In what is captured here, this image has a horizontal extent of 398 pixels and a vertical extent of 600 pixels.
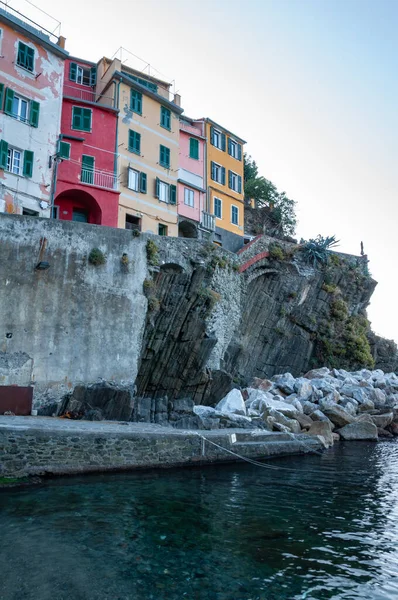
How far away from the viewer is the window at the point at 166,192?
2895cm

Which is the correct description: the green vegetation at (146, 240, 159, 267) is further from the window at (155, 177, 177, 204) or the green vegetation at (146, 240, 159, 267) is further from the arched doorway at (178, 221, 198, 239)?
the arched doorway at (178, 221, 198, 239)

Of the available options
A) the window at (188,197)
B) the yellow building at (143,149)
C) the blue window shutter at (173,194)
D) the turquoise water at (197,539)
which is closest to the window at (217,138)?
the yellow building at (143,149)

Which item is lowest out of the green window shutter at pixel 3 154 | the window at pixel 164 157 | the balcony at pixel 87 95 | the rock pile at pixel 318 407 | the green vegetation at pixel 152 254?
the rock pile at pixel 318 407

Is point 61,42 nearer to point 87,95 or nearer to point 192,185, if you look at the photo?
point 87,95

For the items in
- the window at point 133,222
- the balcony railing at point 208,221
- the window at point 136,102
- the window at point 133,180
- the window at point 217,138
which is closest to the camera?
the window at point 133,222

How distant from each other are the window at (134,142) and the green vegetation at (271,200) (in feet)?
62.2

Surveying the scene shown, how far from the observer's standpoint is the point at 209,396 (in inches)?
870

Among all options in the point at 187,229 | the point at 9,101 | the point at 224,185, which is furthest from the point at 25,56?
the point at 224,185

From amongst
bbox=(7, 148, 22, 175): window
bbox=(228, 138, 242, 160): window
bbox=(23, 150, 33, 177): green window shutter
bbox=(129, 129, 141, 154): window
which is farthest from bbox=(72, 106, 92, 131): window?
bbox=(228, 138, 242, 160): window

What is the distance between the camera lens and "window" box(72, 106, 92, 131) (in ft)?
86.7

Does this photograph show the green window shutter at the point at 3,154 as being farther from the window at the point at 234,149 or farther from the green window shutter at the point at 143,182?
the window at the point at 234,149

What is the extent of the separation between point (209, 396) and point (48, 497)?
40.6ft

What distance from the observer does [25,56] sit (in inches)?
917

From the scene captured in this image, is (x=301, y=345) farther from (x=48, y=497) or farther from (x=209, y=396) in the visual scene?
(x=48, y=497)
